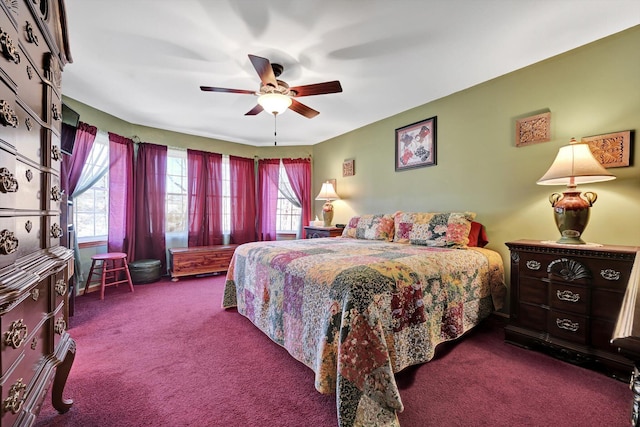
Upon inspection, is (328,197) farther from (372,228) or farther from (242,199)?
(242,199)

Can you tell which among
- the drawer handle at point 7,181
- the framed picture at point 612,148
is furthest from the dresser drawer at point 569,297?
the drawer handle at point 7,181

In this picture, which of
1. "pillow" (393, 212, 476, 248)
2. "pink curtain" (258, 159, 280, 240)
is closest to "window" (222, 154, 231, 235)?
"pink curtain" (258, 159, 280, 240)

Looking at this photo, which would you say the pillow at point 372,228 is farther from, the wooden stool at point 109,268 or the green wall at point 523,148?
the wooden stool at point 109,268

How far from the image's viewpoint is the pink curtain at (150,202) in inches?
159

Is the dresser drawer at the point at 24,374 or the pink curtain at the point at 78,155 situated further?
the pink curtain at the point at 78,155

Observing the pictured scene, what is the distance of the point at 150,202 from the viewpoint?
13.5ft

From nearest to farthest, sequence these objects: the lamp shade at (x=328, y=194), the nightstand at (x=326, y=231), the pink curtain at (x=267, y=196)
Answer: the nightstand at (x=326, y=231), the lamp shade at (x=328, y=194), the pink curtain at (x=267, y=196)

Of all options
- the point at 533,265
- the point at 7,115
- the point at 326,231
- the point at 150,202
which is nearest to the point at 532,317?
the point at 533,265

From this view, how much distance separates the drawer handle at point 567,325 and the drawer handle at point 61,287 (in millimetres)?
3012

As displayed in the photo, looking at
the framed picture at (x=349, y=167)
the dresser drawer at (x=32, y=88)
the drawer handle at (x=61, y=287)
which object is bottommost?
the drawer handle at (x=61, y=287)

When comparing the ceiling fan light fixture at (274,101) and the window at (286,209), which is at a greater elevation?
the ceiling fan light fixture at (274,101)

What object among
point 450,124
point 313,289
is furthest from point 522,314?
point 450,124

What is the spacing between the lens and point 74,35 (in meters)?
2.03

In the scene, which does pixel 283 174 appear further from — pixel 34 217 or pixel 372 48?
pixel 34 217
